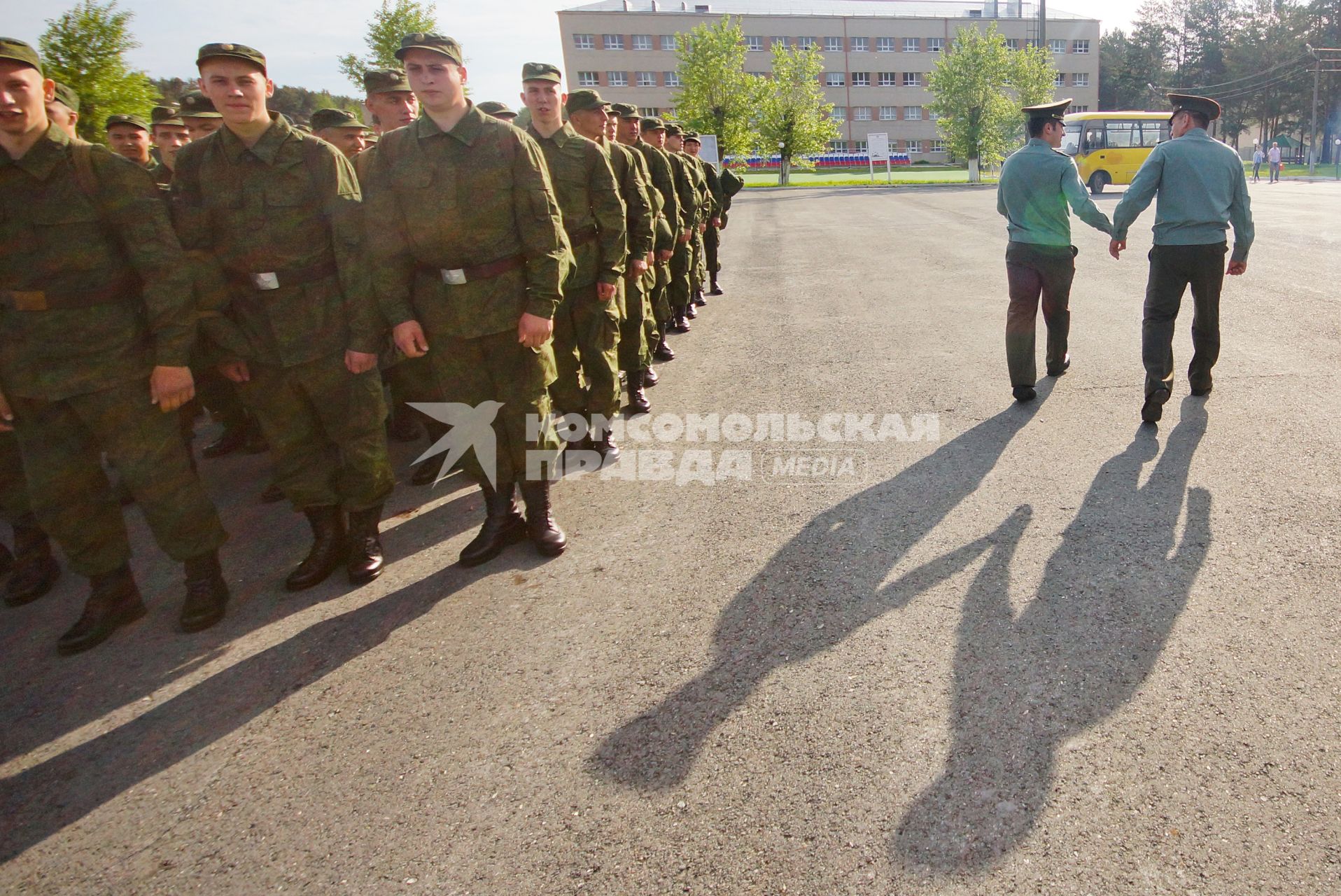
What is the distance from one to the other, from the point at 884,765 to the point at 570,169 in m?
3.75

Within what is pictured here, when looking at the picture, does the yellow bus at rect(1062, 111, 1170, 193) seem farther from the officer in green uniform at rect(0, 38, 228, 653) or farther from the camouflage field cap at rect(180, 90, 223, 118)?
the officer in green uniform at rect(0, 38, 228, 653)

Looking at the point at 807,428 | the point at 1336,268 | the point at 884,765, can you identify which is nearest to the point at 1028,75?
the point at 1336,268

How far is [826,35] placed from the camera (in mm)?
78875

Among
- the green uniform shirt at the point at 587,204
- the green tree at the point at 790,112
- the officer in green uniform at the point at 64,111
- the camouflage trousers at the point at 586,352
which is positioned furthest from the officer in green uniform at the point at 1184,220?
the green tree at the point at 790,112

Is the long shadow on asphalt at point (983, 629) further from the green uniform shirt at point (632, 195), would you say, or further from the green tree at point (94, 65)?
the green tree at point (94, 65)

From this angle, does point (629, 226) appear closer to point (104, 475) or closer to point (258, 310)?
point (258, 310)

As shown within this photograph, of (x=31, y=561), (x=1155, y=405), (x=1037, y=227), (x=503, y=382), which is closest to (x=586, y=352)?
(x=503, y=382)

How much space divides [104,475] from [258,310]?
3.11ft

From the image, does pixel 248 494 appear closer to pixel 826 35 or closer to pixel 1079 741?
pixel 1079 741

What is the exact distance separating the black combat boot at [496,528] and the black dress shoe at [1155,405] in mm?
3836

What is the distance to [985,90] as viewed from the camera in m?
47.2

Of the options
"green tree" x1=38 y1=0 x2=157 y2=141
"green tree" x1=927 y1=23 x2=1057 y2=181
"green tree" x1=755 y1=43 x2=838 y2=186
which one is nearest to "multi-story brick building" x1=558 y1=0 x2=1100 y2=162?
"green tree" x1=755 y1=43 x2=838 y2=186

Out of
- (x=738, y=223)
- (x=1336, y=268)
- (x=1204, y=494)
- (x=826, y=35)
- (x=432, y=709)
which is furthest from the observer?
(x=826, y=35)

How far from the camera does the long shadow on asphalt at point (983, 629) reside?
231cm
